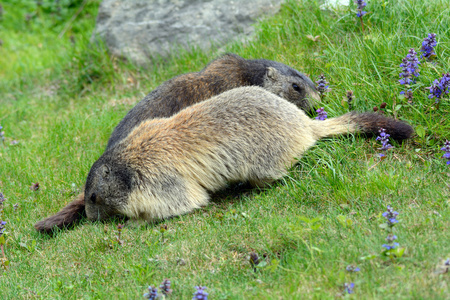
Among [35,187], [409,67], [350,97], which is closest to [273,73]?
[350,97]

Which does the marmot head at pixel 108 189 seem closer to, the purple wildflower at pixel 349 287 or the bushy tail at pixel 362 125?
the bushy tail at pixel 362 125

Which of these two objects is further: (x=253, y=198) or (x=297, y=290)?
(x=253, y=198)

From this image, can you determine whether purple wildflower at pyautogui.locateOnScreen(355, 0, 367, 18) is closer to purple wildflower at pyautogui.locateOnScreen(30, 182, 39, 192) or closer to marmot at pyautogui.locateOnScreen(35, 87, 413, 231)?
marmot at pyautogui.locateOnScreen(35, 87, 413, 231)

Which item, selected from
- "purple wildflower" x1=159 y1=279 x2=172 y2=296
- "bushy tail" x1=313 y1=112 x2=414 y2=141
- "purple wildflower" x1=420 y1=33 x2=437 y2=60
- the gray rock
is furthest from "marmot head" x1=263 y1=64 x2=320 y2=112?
"purple wildflower" x1=159 y1=279 x2=172 y2=296

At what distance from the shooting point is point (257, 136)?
17.8 ft

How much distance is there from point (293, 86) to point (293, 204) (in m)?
2.14

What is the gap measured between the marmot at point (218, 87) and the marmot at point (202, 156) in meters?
0.85

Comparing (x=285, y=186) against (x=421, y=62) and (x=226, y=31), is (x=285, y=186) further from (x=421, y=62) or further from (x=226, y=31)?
(x=226, y=31)

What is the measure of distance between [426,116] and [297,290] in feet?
9.36

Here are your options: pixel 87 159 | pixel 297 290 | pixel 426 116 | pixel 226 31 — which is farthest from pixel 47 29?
pixel 297 290

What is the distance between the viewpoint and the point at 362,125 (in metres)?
5.49

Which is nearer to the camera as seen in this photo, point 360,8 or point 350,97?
point 350,97

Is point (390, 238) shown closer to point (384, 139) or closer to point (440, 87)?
point (384, 139)

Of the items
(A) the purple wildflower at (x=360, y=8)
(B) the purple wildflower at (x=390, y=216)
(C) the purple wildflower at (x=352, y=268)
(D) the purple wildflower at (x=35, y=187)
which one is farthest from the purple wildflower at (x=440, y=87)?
(D) the purple wildflower at (x=35, y=187)
